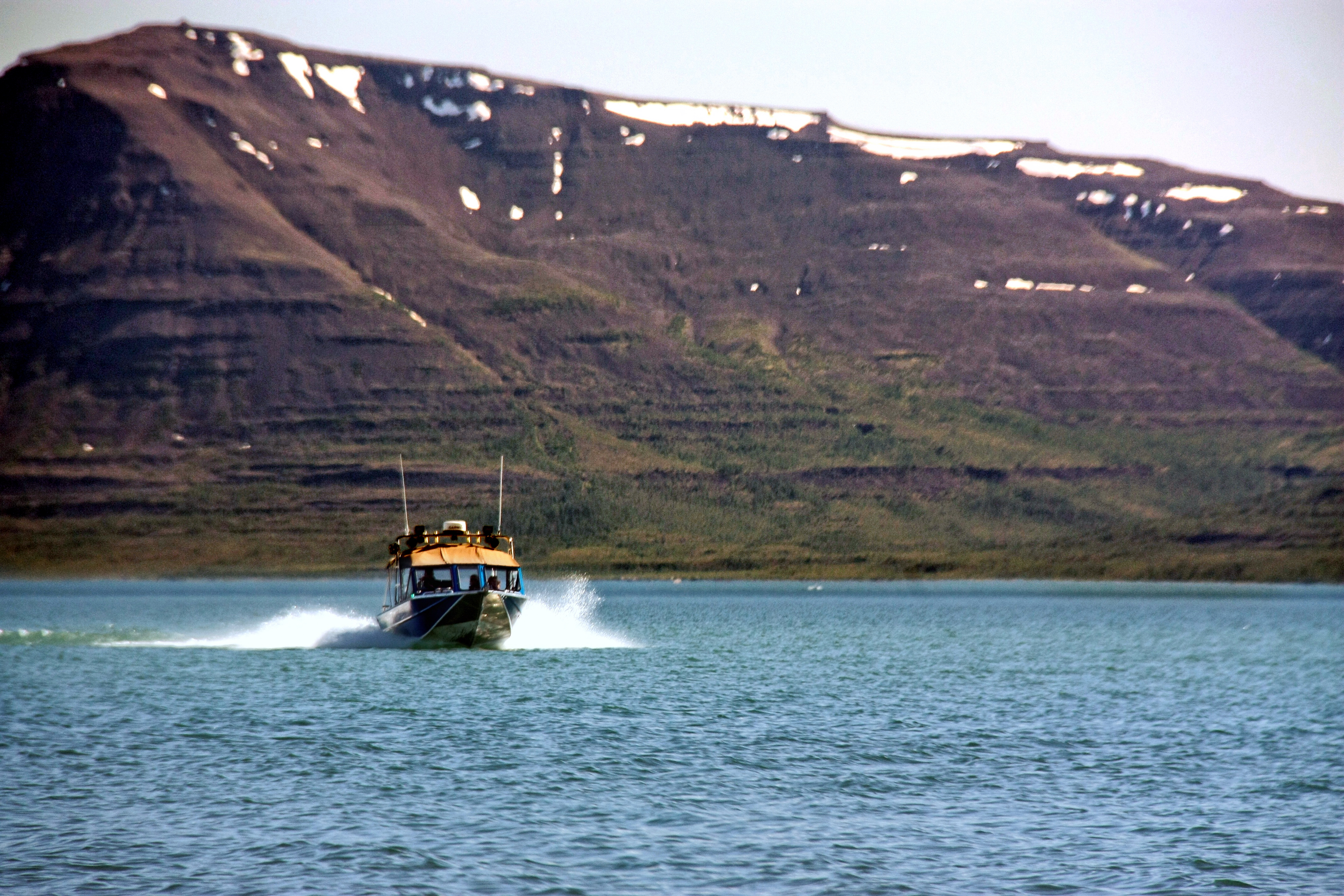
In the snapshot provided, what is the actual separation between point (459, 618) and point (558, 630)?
108 feet

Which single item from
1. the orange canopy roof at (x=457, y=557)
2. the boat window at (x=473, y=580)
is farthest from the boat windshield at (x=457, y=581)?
the orange canopy roof at (x=457, y=557)

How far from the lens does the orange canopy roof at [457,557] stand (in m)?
76.1

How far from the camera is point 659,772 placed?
44.7m

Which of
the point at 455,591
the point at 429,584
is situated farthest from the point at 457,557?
the point at 429,584

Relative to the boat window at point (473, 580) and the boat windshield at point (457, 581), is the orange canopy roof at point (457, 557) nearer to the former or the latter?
the boat windshield at point (457, 581)

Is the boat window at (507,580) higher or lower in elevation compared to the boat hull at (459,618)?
higher

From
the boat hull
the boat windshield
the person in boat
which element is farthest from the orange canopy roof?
the boat hull

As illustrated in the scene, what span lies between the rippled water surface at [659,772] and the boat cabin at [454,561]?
3826mm

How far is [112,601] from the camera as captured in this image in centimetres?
18425

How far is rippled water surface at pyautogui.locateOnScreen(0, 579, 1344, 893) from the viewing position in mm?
31969

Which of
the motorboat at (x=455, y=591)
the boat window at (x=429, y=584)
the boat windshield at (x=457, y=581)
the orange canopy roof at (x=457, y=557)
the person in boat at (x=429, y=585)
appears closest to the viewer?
the orange canopy roof at (x=457, y=557)

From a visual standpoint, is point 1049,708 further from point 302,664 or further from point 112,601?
point 112,601

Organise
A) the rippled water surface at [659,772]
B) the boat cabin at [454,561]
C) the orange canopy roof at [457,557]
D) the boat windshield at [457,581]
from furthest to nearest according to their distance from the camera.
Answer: the boat windshield at [457,581] → the boat cabin at [454,561] → the orange canopy roof at [457,557] → the rippled water surface at [659,772]

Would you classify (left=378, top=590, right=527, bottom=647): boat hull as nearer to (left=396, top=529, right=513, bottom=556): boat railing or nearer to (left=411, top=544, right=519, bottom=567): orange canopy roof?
(left=411, top=544, right=519, bottom=567): orange canopy roof
